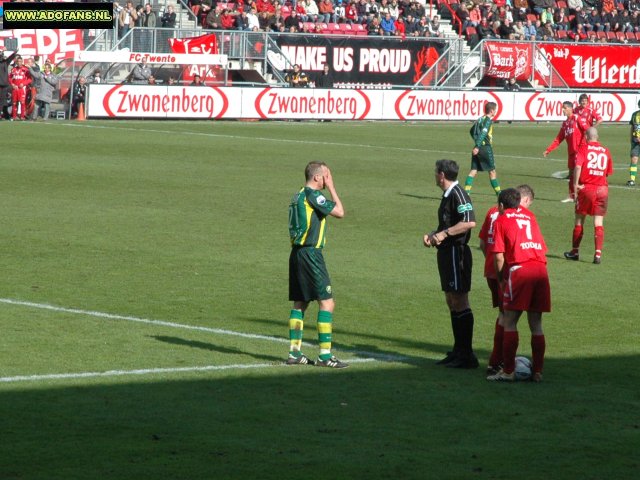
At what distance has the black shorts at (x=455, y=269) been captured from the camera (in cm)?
1130

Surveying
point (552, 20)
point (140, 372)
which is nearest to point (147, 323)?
point (140, 372)

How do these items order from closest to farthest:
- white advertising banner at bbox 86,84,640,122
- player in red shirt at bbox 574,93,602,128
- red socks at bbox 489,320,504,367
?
red socks at bbox 489,320,504,367
player in red shirt at bbox 574,93,602,128
white advertising banner at bbox 86,84,640,122

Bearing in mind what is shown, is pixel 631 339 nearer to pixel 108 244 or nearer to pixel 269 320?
pixel 269 320

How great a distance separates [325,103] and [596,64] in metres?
18.1

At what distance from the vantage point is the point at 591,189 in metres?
18.5

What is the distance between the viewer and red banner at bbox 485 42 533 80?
56531mm

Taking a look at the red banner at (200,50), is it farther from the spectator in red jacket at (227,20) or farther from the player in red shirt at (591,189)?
the player in red shirt at (591,189)

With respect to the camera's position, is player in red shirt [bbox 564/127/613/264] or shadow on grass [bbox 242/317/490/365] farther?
player in red shirt [bbox 564/127/613/264]

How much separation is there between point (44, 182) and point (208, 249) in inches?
355

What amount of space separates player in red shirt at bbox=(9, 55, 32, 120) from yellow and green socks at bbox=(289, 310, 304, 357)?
110ft

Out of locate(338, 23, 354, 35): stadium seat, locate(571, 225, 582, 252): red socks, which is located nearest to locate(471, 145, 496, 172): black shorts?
locate(571, 225, 582, 252): red socks

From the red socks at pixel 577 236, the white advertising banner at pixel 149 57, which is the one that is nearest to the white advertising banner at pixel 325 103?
the white advertising banner at pixel 149 57

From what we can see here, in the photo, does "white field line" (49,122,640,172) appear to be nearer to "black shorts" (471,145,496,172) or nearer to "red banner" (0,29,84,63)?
"red banner" (0,29,84,63)

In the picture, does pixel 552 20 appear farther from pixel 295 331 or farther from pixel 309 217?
pixel 295 331
